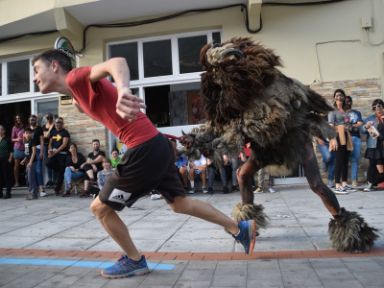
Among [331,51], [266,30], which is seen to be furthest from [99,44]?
[331,51]

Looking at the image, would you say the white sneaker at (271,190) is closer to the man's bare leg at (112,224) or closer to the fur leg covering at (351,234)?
the fur leg covering at (351,234)

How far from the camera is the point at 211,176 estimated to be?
9.64 m

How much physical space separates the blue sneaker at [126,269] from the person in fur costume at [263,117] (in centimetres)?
113

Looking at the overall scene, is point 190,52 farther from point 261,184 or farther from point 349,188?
point 349,188

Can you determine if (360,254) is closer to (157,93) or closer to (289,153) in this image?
(289,153)

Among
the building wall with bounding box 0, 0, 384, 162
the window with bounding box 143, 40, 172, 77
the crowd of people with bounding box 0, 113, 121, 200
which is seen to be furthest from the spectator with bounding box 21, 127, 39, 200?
the building wall with bounding box 0, 0, 384, 162

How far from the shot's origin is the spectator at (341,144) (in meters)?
8.52

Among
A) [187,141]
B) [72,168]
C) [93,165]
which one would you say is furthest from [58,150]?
[187,141]

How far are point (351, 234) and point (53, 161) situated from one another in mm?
8239

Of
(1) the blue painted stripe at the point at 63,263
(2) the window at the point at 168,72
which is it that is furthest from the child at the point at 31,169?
(1) the blue painted stripe at the point at 63,263

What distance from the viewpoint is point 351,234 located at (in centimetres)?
392

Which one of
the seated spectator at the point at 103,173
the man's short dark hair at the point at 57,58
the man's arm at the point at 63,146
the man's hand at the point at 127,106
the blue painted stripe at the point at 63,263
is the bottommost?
the blue painted stripe at the point at 63,263

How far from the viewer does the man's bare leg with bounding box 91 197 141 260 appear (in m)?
3.44

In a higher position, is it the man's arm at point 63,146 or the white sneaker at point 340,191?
the man's arm at point 63,146
